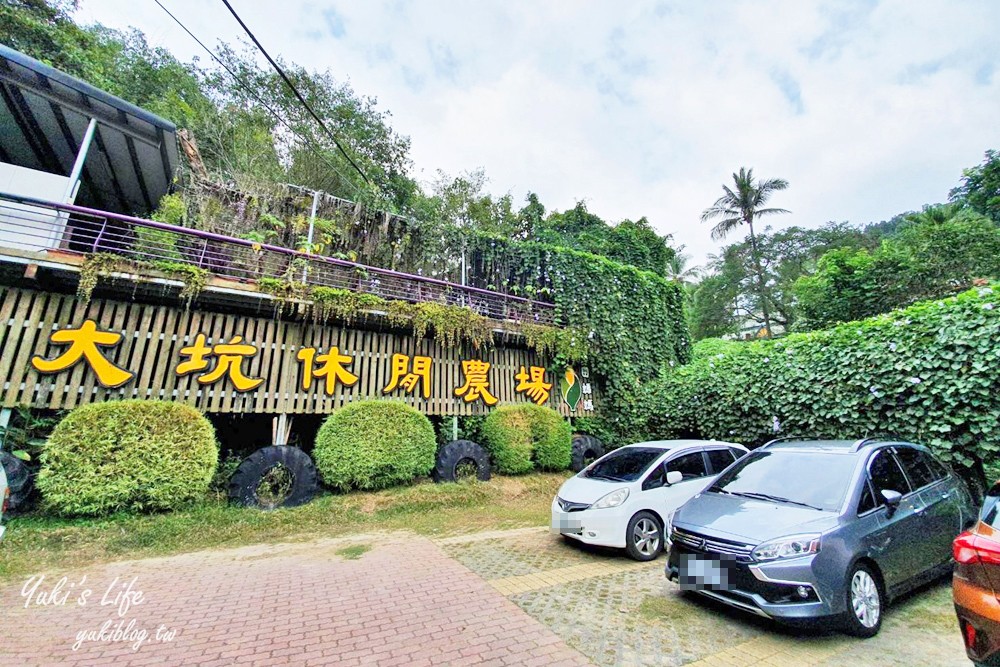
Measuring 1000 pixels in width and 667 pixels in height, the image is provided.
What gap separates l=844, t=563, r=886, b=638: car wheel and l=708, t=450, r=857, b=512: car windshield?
519mm

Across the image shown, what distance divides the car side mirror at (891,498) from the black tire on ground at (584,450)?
689 centimetres

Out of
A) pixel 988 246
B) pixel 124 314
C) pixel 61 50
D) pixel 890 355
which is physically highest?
pixel 61 50

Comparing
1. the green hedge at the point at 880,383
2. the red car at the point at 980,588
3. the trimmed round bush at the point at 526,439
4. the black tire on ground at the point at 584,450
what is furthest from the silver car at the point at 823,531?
the black tire on ground at the point at 584,450

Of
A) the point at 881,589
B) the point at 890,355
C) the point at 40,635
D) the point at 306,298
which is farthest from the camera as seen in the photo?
the point at 306,298

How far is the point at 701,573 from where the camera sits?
345cm

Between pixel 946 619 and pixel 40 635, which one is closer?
pixel 40 635

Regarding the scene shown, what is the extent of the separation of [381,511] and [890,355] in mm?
8602

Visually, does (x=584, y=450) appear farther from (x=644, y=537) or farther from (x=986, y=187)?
(x=986, y=187)

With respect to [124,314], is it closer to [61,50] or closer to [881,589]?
[881,589]

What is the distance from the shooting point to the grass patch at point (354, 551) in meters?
5.05

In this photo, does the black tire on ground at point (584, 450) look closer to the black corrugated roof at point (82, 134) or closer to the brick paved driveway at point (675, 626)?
the brick paved driveway at point (675, 626)

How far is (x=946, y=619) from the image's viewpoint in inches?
137

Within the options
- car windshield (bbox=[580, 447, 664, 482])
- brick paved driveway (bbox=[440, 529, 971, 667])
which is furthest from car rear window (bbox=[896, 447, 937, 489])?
car windshield (bbox=[580, 447, 664, 482])

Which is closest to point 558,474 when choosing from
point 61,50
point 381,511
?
point 381,511
